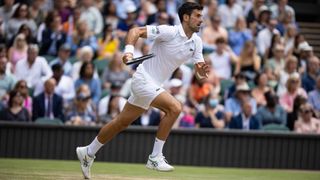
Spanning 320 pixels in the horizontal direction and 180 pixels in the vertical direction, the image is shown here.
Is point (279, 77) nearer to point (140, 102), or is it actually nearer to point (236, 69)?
point (236, 69)

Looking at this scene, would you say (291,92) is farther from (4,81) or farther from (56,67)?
(4,81)

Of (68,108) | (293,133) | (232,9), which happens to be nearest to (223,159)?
(293,133)

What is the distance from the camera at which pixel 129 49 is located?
960cm

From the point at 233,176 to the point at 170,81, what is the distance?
475 cm

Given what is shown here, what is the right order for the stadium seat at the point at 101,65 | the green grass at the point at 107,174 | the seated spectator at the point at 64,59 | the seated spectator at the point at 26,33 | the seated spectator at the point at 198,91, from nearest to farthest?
the green grass at the point at 107,174 → the seated spectator at the point at 198,91 → the seated spectator at the point at 64,59 → the seated spectator at the point at 26,33 → the stadium seat at the point at 101,65

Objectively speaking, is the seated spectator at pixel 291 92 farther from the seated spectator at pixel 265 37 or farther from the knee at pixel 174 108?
the knee at pixel 174 108

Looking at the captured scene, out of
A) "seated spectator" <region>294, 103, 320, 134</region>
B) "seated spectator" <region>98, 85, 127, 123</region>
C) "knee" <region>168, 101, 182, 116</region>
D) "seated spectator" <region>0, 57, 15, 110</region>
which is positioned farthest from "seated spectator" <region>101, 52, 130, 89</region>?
"knee" <region>168, 101, 182, 116</region>

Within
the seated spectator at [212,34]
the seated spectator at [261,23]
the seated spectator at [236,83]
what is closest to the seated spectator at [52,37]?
the seated spectator at [212,34]

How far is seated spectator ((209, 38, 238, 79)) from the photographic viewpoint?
17.7 metres

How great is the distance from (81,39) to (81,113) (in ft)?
8.11

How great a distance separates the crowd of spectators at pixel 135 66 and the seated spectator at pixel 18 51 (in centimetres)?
2

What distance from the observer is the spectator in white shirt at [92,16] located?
59.4ft

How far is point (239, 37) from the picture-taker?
1855cm

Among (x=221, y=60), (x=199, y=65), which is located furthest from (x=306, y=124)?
(x=199, y=65)
